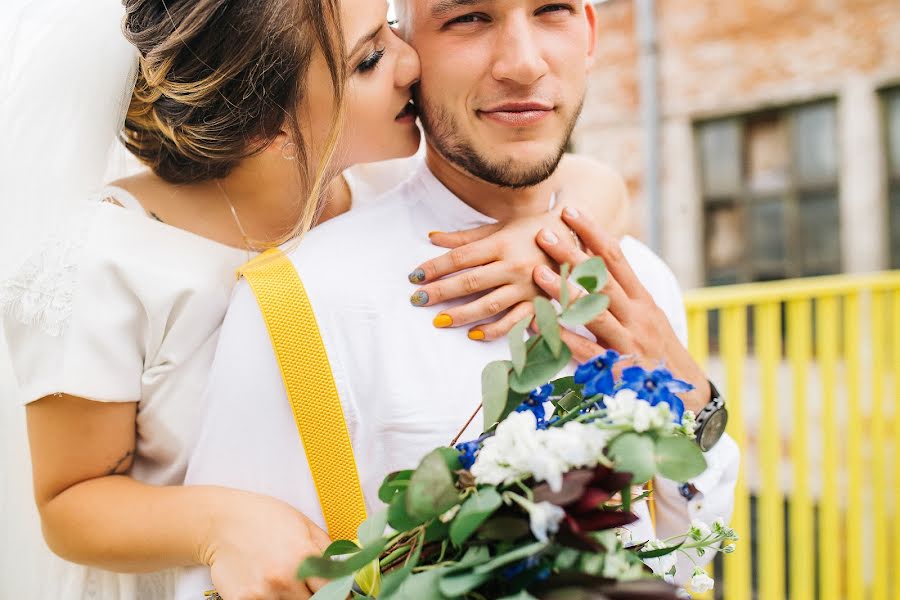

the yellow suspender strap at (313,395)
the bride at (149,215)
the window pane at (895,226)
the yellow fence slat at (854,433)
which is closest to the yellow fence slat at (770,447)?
the yellow fence slat at (854,433)

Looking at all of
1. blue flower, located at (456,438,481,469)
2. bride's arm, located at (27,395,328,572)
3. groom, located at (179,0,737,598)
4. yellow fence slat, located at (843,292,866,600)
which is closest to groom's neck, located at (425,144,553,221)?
groom, located at (179,0,737,598)

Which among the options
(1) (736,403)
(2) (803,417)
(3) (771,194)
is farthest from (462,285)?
(3) (771,194)

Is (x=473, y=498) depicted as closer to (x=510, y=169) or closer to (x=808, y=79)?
(x=510, y=169)

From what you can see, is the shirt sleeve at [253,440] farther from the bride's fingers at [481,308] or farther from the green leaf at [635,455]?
the green leaf at [635,455]

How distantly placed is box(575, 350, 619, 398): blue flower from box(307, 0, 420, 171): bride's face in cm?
77

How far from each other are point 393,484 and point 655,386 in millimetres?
325

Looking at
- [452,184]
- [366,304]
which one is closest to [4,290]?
[366,304]

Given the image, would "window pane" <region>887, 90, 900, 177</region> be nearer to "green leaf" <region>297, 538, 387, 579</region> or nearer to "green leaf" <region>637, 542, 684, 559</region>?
"green leaf" <region>637, 542, 684, 559</region>

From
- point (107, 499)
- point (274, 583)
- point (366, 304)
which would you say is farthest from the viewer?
point (366, 304)

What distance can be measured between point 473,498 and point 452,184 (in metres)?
0.99

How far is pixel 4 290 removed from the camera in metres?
1.47

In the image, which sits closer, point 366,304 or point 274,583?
point 274,583

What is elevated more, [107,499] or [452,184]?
[452,184]

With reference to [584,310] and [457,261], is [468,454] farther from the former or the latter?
[457,261]
